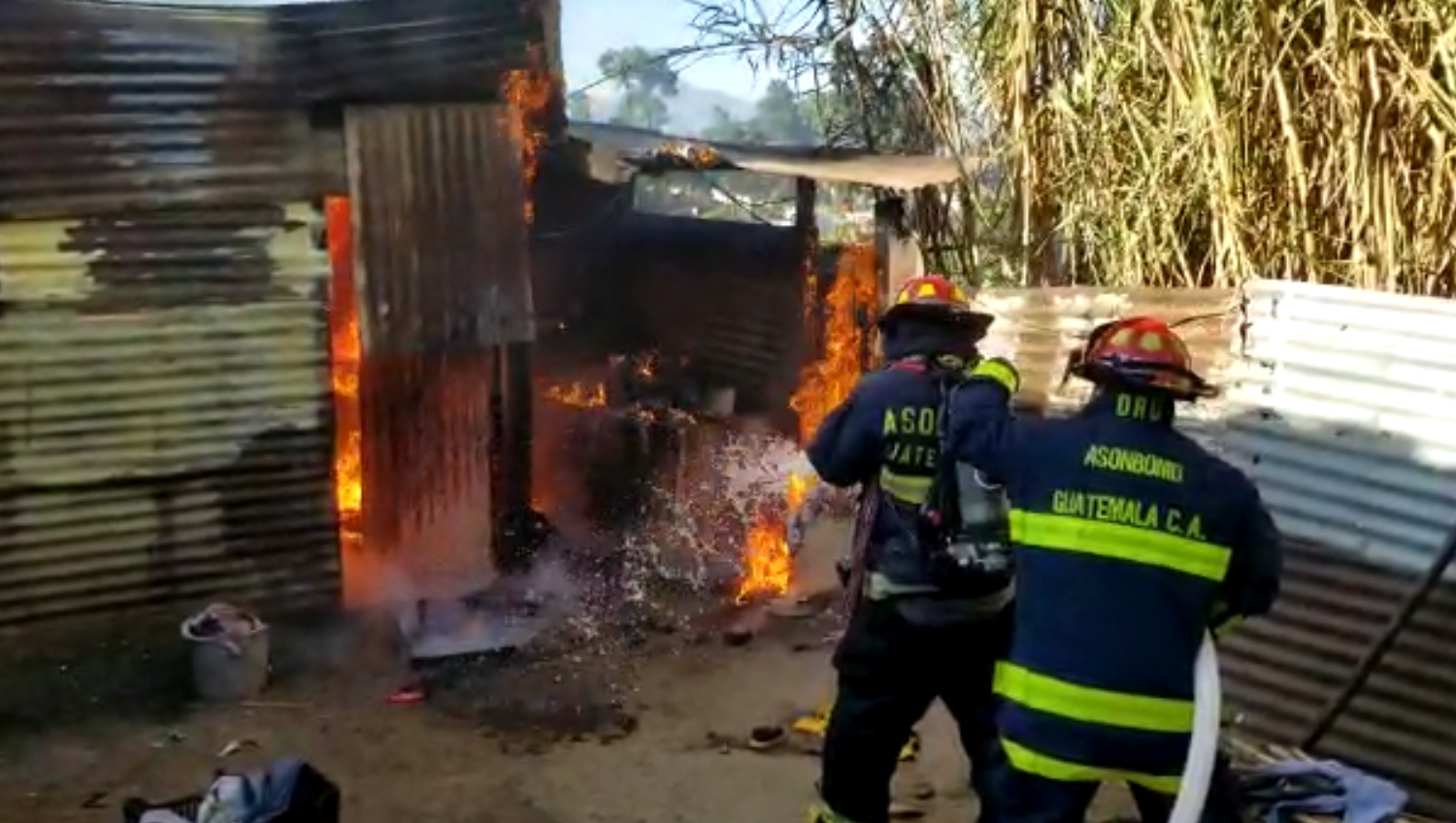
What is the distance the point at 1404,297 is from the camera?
577cm

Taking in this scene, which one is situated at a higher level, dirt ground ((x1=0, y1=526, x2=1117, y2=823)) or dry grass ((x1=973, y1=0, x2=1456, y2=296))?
dry grass ((x1=973, y1=0, x2=1456, y2=296))

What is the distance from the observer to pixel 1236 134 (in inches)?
270

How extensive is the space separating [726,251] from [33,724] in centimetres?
752

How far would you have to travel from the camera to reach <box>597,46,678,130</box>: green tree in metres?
10.9

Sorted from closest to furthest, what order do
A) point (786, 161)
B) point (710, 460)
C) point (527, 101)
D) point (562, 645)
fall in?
point (562, 645) < point (527, 101) < point (786, 161) < point (710, 460)

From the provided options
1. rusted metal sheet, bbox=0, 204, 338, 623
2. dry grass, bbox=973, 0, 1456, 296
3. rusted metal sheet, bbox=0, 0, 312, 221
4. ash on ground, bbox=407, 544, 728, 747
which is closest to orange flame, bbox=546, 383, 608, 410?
ash on ground, bbox=407, 544, 728, 747

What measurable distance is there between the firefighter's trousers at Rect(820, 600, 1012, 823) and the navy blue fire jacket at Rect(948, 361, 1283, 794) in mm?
1059

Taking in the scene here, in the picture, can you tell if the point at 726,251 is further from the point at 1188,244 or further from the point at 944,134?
the point at 1188,244

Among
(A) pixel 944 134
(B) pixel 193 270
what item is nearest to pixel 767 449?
(A) pixel 944 134

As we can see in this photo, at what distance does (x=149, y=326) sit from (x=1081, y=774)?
583cm

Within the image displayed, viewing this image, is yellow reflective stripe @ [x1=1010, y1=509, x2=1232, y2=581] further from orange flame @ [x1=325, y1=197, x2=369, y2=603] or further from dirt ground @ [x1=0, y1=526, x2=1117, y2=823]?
orange flame @ [x1=325, y1=197, x2=369, y2=603]

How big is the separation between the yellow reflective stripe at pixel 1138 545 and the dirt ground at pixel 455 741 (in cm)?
264

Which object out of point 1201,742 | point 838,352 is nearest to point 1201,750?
point 1201,742

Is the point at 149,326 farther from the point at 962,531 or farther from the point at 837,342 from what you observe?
the point at 837,342
